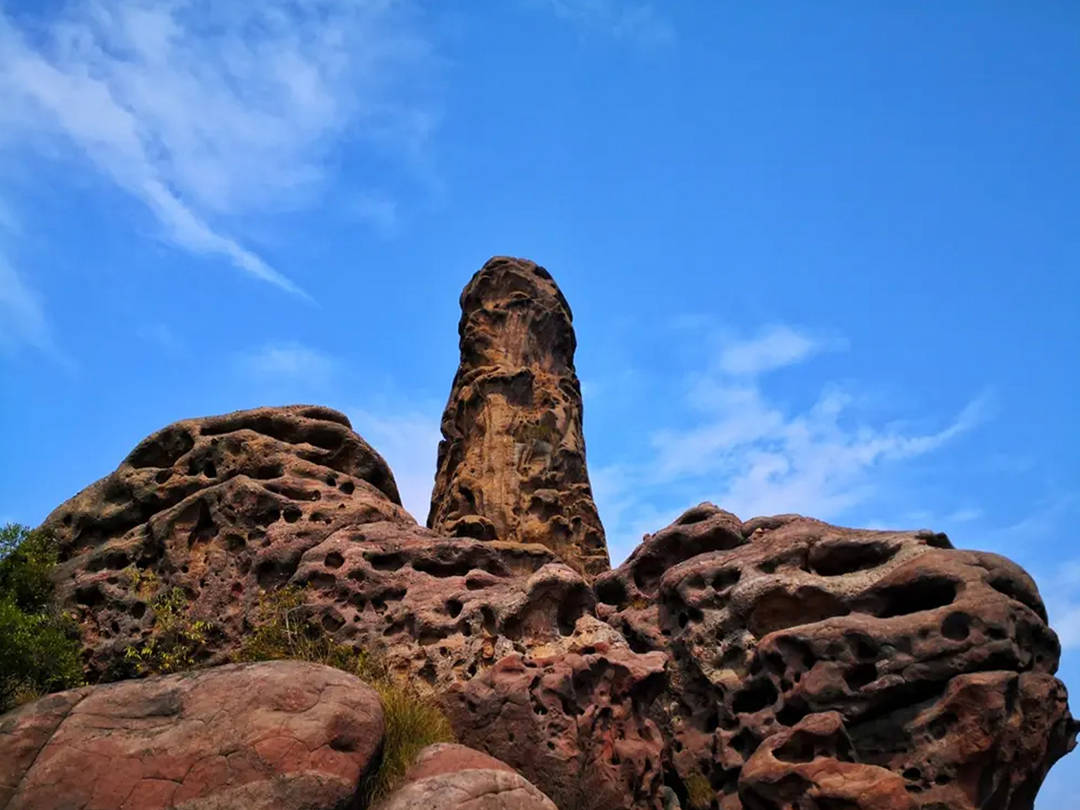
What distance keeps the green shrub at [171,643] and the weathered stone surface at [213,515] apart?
0.54 feet

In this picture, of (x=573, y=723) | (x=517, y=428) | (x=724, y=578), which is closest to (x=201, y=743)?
(x=573, y=723)

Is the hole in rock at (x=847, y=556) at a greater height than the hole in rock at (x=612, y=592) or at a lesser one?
lesser

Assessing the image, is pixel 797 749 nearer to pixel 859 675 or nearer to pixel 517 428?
pixel 859 675

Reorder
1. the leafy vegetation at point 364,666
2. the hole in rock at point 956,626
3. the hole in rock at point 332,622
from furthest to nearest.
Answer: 1. the hole in rock at point 332,622
2. the hole in rock at point 956,626
3. the leafy vegetation at point 364,666

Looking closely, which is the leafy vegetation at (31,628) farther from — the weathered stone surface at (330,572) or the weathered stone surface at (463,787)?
the weathered stone surface at (463,787)

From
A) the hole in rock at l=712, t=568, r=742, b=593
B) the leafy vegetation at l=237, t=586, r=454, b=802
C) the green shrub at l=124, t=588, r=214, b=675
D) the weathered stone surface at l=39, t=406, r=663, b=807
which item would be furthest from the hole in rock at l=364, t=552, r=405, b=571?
the hole in rock at l=712, t=568, r=742, b=593

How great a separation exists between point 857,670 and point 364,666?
208 inches

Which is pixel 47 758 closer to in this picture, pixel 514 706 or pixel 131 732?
pixel 131 732

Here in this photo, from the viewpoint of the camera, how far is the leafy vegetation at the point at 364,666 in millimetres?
9945

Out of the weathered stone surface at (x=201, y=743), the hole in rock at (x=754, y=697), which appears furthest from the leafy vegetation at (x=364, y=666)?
the hole in rock at (x=754, y=697)

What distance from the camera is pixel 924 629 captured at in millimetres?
10859

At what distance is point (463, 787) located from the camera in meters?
9.34

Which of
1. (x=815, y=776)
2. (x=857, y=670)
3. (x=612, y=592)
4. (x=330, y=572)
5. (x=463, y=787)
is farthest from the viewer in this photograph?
(x=612, y=592)

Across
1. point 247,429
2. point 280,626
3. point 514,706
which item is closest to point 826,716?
point 514,706
